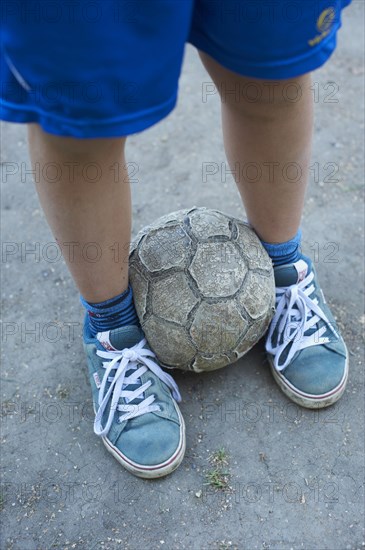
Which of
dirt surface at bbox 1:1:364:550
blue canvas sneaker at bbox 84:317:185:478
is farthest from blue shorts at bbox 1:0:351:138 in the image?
dirt surface at bbox 1:1:364:550

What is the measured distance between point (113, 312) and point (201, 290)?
233 mm

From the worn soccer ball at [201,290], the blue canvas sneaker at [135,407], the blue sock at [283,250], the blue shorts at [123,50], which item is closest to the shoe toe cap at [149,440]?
the blue canvas sneaker at [135,407]

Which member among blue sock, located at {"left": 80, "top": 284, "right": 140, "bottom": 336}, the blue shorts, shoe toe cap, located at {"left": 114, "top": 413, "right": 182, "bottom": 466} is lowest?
shoe toe cap, located at {"left": 114, "top": 413, "right": 182, "bottom": 466}

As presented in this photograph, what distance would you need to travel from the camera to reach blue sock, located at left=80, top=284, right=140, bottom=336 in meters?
1.52

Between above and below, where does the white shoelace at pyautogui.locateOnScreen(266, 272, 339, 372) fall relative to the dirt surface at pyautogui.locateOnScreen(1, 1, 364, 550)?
above

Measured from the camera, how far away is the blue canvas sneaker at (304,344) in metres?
1.63

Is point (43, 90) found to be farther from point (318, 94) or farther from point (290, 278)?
point (318, 94)

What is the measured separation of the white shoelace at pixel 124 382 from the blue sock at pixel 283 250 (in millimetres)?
429

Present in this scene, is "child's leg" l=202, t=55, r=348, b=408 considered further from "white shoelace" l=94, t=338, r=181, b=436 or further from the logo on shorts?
"white shoelace" l=94, t=338, r=181, b=436

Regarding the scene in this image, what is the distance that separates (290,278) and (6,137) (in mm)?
1583

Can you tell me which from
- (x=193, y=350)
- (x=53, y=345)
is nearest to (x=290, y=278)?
(x=193, y=350)

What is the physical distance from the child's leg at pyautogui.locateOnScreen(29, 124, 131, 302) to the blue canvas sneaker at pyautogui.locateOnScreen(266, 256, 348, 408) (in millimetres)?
497

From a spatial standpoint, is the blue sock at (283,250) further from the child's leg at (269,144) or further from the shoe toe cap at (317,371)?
the shoe toe cap at (317,371)

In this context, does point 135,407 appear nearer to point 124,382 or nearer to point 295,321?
point 124,382
